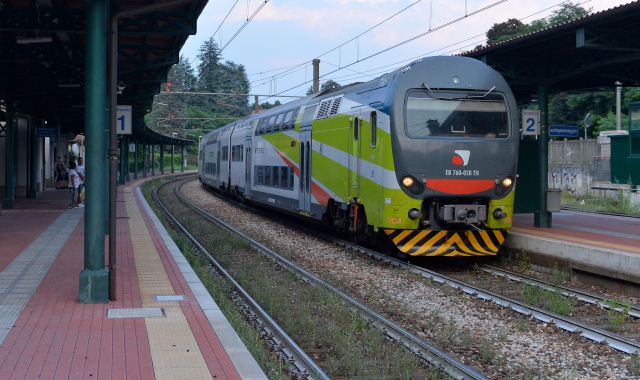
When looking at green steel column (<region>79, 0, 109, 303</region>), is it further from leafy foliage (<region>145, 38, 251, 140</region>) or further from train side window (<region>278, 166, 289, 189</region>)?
leafy foliage (<region>145, 38, 251, 140</region>)

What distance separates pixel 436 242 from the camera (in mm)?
12594

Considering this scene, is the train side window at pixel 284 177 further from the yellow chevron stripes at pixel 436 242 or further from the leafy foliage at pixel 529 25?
the leafy foliage at pixel 529 25

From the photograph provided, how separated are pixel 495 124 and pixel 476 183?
44.2 inches

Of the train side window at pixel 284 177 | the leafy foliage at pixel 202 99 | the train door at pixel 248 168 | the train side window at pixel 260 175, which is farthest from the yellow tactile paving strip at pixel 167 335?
the leafy foliage at pixel 202 99

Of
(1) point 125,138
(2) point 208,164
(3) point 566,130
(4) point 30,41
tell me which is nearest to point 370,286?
(3) point 566,130

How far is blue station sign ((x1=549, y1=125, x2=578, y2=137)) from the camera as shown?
53.9ft

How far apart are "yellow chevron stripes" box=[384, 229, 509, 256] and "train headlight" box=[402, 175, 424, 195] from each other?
0.80 m

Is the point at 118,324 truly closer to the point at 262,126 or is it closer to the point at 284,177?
the point at 284,177

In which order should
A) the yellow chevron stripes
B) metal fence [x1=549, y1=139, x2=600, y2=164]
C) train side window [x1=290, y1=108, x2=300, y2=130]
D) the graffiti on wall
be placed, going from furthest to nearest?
1. metal fence [x1=549, y1=139, x2=600, y2=164]
2. the graffiti on wall
3. train side window [x1=290, y1=108, x2=300, y2=130]
4. the yellow chevron stripes

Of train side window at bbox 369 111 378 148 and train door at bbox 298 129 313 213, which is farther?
train door at bbox 298 129 313 213

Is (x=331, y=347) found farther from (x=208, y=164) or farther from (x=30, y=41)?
(x=208, y=164)

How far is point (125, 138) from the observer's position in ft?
149

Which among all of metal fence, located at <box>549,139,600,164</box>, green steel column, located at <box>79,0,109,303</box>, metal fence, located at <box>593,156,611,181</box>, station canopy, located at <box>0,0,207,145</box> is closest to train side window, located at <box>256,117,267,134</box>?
station canopy, located at <box>0,0,207,145</box>

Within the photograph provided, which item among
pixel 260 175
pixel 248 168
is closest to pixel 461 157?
pixel 260 175
